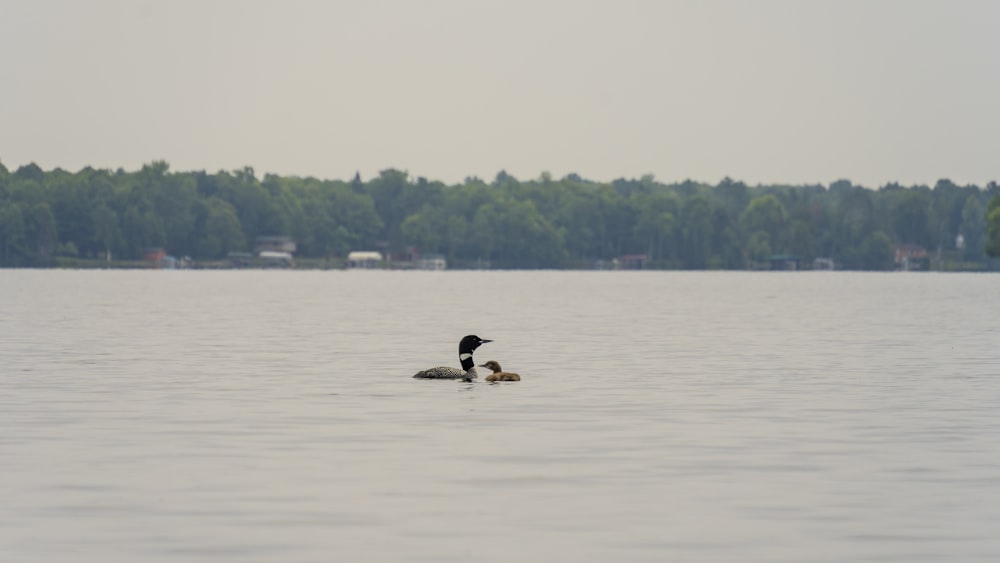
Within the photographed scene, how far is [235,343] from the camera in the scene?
5825cm

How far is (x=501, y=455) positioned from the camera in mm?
25547

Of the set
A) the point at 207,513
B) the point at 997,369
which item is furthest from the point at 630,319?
the point at 207,513

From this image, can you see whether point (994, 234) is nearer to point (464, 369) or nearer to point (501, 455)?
point (464, 369)

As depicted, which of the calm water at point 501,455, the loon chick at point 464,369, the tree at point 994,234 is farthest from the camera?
the tree at point 994,234

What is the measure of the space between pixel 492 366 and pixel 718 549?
23115mm

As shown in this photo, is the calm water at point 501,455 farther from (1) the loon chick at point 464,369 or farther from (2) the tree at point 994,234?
(2) the tree at point 994,234

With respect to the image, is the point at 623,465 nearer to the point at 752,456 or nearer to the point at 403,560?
the point at 752,456

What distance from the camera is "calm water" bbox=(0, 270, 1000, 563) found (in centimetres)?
1841

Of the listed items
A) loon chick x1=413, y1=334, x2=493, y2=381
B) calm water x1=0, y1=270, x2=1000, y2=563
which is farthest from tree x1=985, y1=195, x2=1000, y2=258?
loon chick x1=413, y1=334, x2=493, y2=381

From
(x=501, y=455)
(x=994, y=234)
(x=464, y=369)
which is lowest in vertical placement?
(x=501, y=455)

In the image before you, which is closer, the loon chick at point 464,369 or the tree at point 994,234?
the loon chick at point 464,369

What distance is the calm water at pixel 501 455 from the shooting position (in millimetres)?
18406

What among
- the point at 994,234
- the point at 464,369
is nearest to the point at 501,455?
the point at 464,369

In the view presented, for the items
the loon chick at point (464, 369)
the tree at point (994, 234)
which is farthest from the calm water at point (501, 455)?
the tree at point (994, 234)
